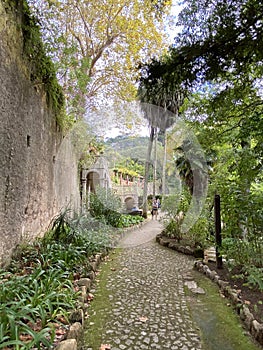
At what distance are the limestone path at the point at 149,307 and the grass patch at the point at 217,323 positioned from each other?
85 millimetres

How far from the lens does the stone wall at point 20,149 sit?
2652mm

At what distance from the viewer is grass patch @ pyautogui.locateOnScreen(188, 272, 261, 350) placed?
1.90m

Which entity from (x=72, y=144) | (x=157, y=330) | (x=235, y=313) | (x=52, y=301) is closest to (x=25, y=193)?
(x=52, y=301)

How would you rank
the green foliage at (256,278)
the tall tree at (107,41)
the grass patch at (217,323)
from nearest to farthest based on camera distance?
the grass patch at (217,323) → the green foliage at (256,278) → the tall tree at (107,41)

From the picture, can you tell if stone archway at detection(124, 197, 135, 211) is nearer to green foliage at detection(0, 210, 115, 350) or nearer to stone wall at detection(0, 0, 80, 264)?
stone wall at detection(0, 0, 80, 264)

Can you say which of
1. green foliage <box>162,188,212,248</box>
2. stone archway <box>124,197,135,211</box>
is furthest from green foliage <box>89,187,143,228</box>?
stone archway <box>124,197,135,211</box>

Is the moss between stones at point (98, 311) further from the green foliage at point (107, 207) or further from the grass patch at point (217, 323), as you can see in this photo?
the green foliage at point (107, 207)

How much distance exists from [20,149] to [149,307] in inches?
88.5

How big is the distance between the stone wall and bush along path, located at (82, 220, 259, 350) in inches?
47.3

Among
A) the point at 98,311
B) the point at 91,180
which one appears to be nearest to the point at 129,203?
the point at 91,180

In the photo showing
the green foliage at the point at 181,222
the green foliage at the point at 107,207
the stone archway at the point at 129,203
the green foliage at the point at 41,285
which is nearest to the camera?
the green foliage at the point at 41,285

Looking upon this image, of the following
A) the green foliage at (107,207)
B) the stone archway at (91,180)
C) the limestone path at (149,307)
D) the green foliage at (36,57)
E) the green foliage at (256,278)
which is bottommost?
the limestone path at (149,307)

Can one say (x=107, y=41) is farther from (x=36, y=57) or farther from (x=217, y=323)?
(x=217, y=323)

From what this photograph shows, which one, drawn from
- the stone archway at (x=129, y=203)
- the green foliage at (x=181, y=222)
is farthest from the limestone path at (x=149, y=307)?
the stone archway at (x=129, y=203)
